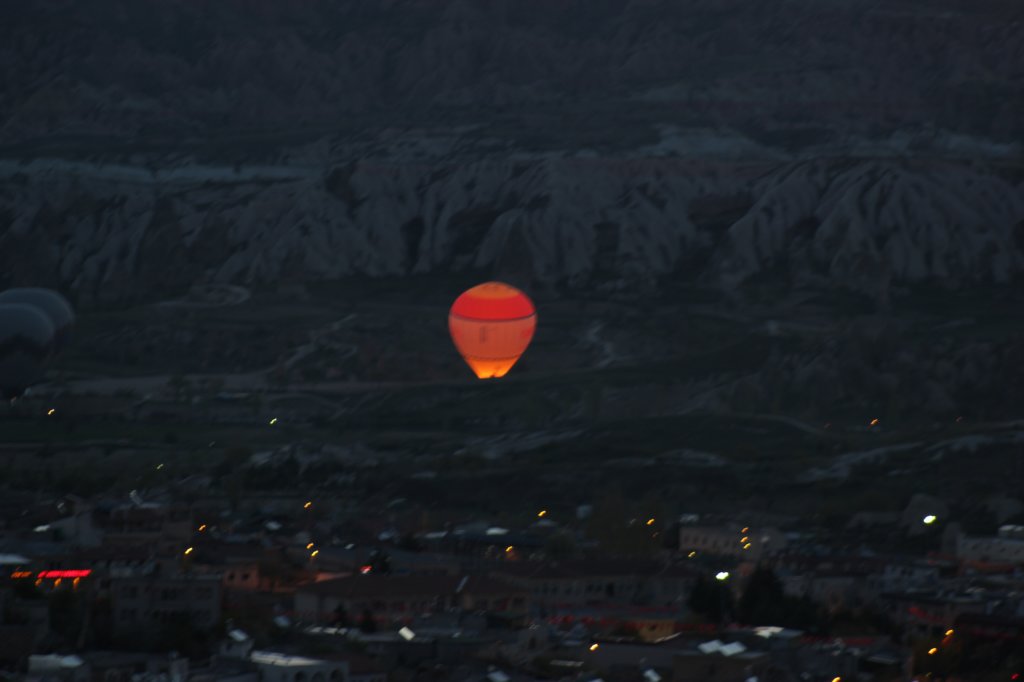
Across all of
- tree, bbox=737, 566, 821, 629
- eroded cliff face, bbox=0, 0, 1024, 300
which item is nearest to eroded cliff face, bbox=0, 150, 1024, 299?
eroded cliff face, bbox=0, 0, 1024, 300

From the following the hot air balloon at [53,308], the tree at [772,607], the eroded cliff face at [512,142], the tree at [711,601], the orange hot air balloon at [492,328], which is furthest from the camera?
the eroded cliff face at [512,142]

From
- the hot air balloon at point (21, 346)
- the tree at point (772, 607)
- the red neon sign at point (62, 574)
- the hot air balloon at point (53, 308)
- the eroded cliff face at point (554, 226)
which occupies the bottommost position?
the tree at point (772, 607)

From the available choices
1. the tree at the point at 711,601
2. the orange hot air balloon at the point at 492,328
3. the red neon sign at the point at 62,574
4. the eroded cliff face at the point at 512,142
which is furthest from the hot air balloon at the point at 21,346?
the red neon sign at the point at 62,574

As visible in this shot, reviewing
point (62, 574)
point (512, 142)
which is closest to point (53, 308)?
point (62, 574)

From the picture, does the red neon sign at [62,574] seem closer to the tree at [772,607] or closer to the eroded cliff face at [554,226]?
the tree at [772,607]

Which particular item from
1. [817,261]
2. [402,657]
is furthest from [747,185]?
[402,657]

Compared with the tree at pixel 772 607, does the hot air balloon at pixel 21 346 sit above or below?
above

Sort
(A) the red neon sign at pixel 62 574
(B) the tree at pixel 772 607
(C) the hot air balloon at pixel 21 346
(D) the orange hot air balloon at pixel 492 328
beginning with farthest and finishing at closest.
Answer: (D) the orange hot air balloon at pixel 492 328 → (C) the hot air balloon at pixel 21 346 → (B) the tree at pixel 772 607 → (A) the red neon sign at pixel 62 574

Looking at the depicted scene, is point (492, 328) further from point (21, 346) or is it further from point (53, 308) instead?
point (21, 346)

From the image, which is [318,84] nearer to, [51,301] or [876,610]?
[51,301]
